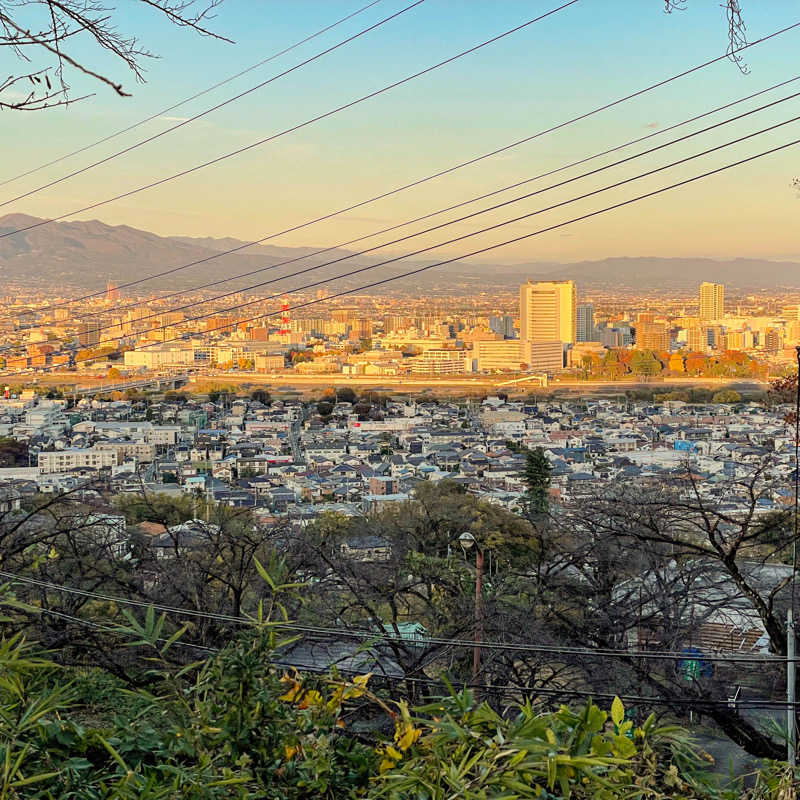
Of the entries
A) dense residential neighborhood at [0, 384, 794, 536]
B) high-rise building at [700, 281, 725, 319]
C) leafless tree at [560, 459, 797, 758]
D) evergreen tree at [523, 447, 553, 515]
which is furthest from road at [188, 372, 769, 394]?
leafless tree at [560, 459, 797, 758]

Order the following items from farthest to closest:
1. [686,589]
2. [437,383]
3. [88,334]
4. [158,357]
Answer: [437,383], [158,357], [88,334], [686,589]

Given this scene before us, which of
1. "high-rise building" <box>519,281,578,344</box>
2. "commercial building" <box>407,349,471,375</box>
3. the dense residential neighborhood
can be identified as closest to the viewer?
the dense residential neighborhood

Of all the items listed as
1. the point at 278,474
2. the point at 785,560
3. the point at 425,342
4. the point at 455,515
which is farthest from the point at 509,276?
the point at 785,560

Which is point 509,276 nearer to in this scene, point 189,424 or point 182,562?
point 189,424

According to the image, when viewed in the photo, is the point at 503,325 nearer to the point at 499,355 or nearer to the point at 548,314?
the point at 499,355

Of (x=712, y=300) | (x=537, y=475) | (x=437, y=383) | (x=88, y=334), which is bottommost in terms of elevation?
(x=537, y=475)

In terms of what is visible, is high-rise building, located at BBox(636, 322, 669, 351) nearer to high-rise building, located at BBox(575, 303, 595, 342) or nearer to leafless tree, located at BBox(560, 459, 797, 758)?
high-rise building, located at BBox(575, 303, 595, 342)

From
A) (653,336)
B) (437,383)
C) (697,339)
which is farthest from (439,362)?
(697,339)
